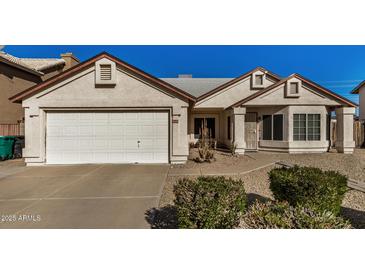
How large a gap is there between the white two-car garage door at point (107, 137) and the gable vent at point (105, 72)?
167 centimetres

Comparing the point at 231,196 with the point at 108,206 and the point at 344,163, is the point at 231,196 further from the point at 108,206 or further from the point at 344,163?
the point at 344,163

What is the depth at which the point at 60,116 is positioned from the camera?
9.94 metres

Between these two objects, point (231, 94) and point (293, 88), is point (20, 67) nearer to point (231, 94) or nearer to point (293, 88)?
point (231, 94)

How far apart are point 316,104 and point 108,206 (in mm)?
12759

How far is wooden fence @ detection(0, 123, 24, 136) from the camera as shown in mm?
12973

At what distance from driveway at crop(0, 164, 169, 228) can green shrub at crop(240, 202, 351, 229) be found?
6.70ft

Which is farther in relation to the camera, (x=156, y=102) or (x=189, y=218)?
(x=156, y=102)

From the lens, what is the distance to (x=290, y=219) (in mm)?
2893

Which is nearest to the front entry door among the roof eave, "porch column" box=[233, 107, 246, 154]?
"porch column" box=[233, 107, 246, 154]

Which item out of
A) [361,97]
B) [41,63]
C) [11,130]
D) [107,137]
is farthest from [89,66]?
[361,97]

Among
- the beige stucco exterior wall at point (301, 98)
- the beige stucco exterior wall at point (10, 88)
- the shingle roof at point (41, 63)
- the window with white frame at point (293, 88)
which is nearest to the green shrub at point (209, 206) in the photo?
the beige stucco exterior wall at point (301, 98)

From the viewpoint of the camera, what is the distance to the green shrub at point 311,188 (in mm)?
3720

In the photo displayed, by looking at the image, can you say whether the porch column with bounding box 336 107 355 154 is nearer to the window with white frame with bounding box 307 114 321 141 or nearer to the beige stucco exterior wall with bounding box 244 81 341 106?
the beige stucco exterior wall with bounding box 244 81 341 106

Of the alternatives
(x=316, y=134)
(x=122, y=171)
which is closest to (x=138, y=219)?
(x=122, y=171)
